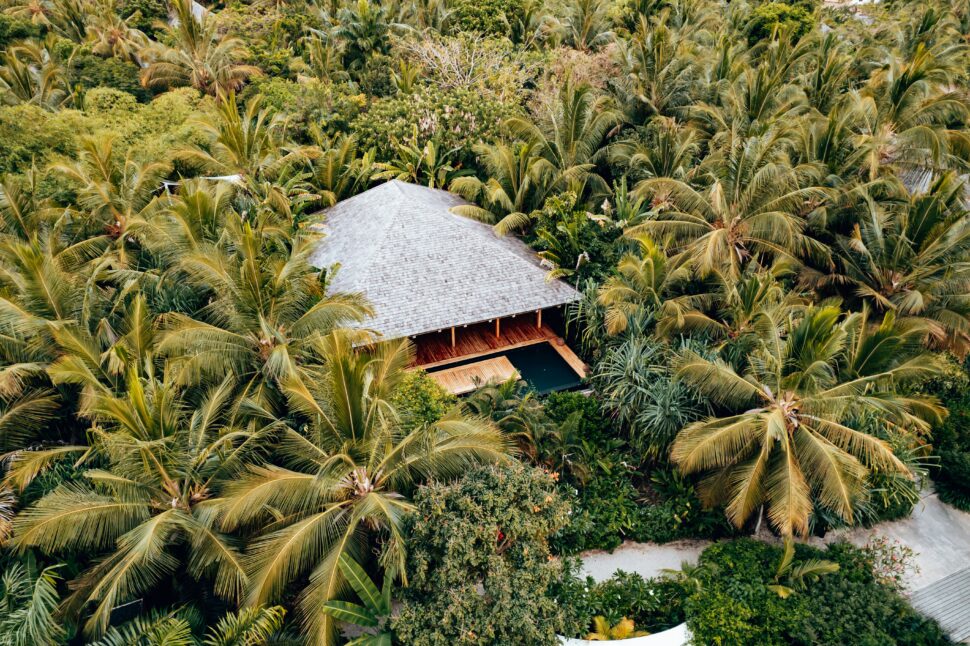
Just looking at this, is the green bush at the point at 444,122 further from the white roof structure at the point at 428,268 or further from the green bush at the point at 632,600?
the green bush at the point at 632,600

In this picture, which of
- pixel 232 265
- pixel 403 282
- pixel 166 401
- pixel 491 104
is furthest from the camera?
pixel 491 104

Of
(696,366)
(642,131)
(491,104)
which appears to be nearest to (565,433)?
(696,366)

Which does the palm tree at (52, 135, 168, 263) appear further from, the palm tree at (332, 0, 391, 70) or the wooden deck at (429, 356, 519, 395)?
the palm tree at (332, 0, 391, 70)

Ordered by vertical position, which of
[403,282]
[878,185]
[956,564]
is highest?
[878,185]

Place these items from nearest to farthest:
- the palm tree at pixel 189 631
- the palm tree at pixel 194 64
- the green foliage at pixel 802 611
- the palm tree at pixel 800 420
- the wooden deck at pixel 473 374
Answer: the palm tree at pixel 189 631 < the palm tree at pixel 800 420 < the green foliage at pixel 802 611 < the wooden deck at pixel 473 374 < the palm tree at pixel 194 64

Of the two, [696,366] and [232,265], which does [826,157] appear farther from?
[232,265]

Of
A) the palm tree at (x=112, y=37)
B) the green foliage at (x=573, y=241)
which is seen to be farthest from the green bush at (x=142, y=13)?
the green foliage at (x=573, y=241)

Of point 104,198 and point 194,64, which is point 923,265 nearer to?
point 104,198
